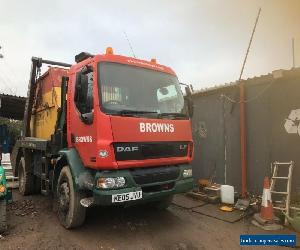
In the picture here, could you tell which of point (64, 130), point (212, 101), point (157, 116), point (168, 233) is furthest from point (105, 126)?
point (212, 101)

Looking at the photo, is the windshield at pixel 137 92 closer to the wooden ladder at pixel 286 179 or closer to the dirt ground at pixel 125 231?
the dirt ground at pixel 125 231

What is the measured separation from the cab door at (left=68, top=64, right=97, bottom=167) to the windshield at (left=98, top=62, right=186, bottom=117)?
0.23 metres

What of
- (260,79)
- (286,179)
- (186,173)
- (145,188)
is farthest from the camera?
(260,79)

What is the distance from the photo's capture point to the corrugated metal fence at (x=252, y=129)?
644cm

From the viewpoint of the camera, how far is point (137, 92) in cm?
519

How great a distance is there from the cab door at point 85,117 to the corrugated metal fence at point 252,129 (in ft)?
13.3

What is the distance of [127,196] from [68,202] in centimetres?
132

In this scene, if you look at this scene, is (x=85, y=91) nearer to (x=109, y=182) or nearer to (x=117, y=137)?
(x=117, y=137)

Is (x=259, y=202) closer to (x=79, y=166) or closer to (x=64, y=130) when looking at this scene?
(x=79, y=166)

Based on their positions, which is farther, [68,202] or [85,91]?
[68,202]

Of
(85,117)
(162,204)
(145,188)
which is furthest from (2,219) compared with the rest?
(162,204)

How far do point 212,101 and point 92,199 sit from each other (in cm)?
483

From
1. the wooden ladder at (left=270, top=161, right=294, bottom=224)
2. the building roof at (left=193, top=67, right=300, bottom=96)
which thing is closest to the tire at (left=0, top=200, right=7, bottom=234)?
the wooden ladder at (left=270, top=161, right=294, bottom=224)

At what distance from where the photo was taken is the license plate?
180 inches
